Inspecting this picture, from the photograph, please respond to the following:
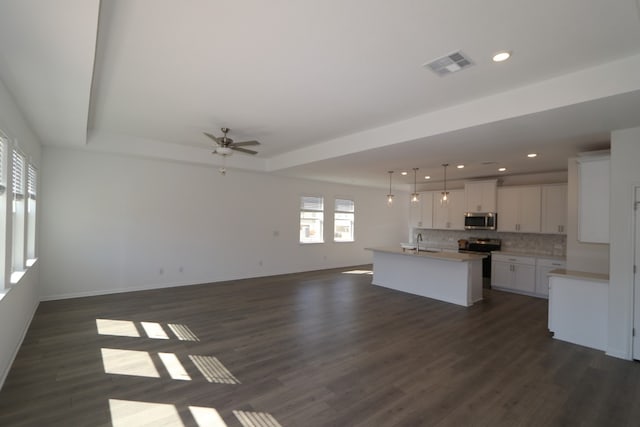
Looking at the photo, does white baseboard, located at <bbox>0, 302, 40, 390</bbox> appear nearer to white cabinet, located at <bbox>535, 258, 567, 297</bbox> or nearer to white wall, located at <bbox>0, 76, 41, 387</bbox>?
white wall, located at <bbox>0, 76, 41, 387</bbox>

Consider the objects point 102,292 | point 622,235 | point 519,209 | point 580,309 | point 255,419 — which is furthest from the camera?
point 519,209

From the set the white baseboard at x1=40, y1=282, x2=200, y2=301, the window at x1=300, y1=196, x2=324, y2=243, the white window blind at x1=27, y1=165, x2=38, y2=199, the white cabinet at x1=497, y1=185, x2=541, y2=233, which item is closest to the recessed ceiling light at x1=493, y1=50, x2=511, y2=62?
the white cabinet at x1=497, y1=185, x2=541, y2=233

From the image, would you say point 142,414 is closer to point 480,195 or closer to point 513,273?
point 513,273

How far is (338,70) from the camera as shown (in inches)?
117

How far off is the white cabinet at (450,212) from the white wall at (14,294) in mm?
8576

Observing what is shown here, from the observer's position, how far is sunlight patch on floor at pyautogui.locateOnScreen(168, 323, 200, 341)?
3963 mm

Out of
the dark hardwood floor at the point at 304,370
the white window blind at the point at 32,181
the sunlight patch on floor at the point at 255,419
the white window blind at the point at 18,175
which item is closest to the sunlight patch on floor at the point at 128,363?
the dark hardwood floor at the point at 304,370

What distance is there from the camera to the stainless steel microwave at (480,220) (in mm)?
7583

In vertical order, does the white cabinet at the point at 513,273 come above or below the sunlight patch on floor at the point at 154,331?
above

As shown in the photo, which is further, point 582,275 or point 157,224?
point 157,224

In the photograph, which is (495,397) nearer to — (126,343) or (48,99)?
(126,343)

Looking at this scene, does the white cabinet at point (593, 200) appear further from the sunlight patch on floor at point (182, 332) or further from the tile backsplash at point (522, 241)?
the sunlight patch on floor at point (182, 332)

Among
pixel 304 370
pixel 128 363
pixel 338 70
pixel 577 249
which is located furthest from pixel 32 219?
pixel 577 249

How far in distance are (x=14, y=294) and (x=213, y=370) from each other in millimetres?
2319
